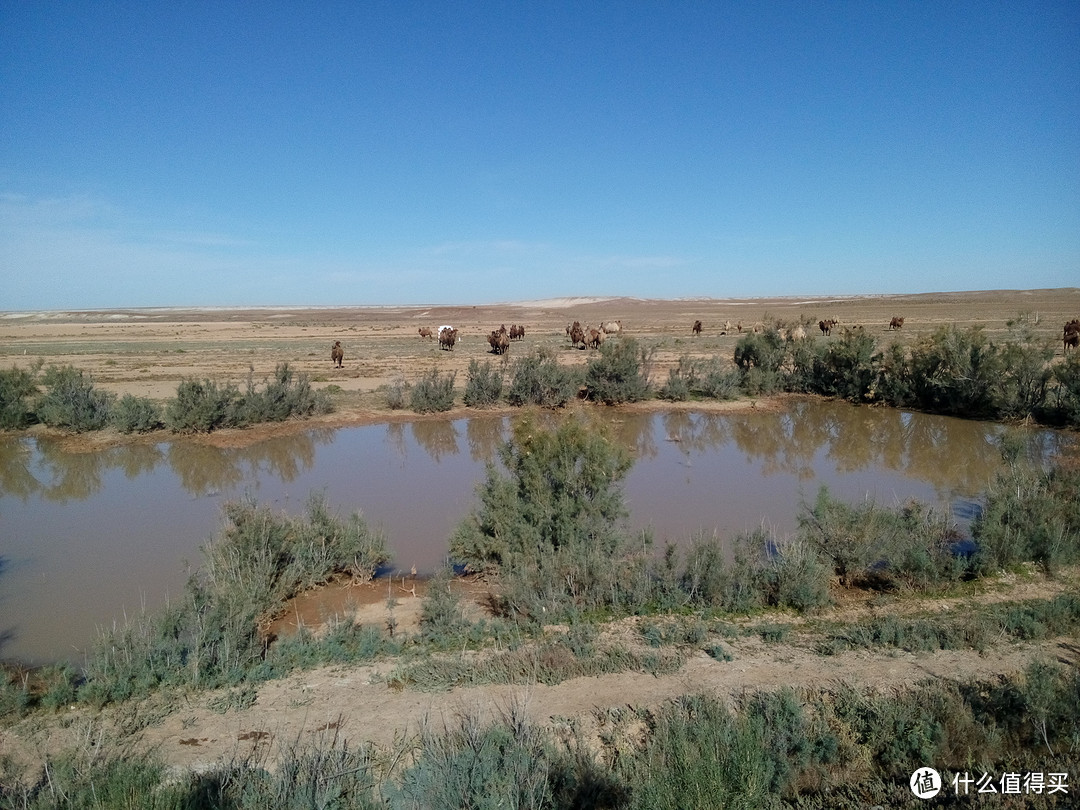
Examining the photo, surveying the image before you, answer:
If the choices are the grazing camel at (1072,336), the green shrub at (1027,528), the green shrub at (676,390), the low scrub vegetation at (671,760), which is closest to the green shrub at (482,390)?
the green shrub at (676,390)

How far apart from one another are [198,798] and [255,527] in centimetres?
453

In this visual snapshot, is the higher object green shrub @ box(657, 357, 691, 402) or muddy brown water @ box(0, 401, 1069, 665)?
green shrub @ box(657, 357, 691, 402)

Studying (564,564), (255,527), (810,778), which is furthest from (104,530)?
(810,778)

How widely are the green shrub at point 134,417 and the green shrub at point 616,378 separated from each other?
41.6 feet

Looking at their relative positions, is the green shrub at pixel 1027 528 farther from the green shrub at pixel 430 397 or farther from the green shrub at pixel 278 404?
the green shrub at pixel 278 404

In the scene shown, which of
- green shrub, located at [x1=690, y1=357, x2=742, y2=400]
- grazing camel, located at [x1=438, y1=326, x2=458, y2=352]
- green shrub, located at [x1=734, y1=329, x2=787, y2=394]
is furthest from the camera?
grazing camel, located at [x1=438, y1=326, x2=458, y2=352]

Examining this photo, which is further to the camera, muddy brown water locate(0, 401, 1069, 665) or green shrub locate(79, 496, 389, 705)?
muddy brown water locate(0, 401, 1069, 665)

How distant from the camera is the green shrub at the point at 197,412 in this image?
16375mm

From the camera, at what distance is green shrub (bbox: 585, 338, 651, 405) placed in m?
20.5

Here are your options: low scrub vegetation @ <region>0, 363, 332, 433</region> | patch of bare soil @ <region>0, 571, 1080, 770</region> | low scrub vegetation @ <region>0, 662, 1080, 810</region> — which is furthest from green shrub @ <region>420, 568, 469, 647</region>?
low scrub vegetation @ <region>0, 363, 332, 433</region>

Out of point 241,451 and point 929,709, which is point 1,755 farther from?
point 241,451

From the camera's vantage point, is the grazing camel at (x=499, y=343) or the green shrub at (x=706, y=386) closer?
the green shrub at (x=706, y=386)

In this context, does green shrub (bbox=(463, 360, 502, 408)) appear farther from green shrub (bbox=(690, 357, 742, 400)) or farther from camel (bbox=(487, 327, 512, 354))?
camel (bbox=(487, 327, 512, 354))

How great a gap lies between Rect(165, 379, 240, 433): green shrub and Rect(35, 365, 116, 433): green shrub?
Answer: 1.89m
